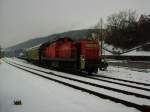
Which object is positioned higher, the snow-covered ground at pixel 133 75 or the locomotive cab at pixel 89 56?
the locomotive cab at pixel 89 56

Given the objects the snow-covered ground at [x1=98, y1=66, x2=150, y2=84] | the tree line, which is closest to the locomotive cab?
the snow-covered ground at [x1=98, y1=66, x2=150, y2=84]

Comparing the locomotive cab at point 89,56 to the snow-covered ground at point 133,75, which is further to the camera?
the locomotive cab at point 89,56

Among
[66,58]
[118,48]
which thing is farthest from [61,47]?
[118,48]

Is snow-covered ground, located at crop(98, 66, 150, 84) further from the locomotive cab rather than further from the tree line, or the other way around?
the tree line

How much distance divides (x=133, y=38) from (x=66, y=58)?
54.6 meters

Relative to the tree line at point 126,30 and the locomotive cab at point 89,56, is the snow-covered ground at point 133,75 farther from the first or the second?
the tree line at point 126,30

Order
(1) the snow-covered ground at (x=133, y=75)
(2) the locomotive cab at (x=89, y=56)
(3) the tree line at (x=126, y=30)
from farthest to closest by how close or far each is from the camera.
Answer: (3) the tree line at (x=126, y=30)
(2) the locomotive cab at (x=89, y=56)
(1) the snow-covered ground at (x=133, y=75)

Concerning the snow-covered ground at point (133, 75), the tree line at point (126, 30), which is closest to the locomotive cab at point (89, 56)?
the snow-covered ground at point (133, 75)

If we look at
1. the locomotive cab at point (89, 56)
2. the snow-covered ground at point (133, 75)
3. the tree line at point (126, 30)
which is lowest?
the snow-covered ground at point (133, 75)

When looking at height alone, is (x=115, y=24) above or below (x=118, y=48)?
above

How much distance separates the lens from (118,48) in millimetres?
82062

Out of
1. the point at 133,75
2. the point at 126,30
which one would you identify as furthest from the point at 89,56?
the point at 126,30

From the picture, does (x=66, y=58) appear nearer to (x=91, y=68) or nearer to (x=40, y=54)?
(x=91, y=68)

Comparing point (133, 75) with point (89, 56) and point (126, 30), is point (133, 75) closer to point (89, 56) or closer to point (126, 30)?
point (89, 56)
